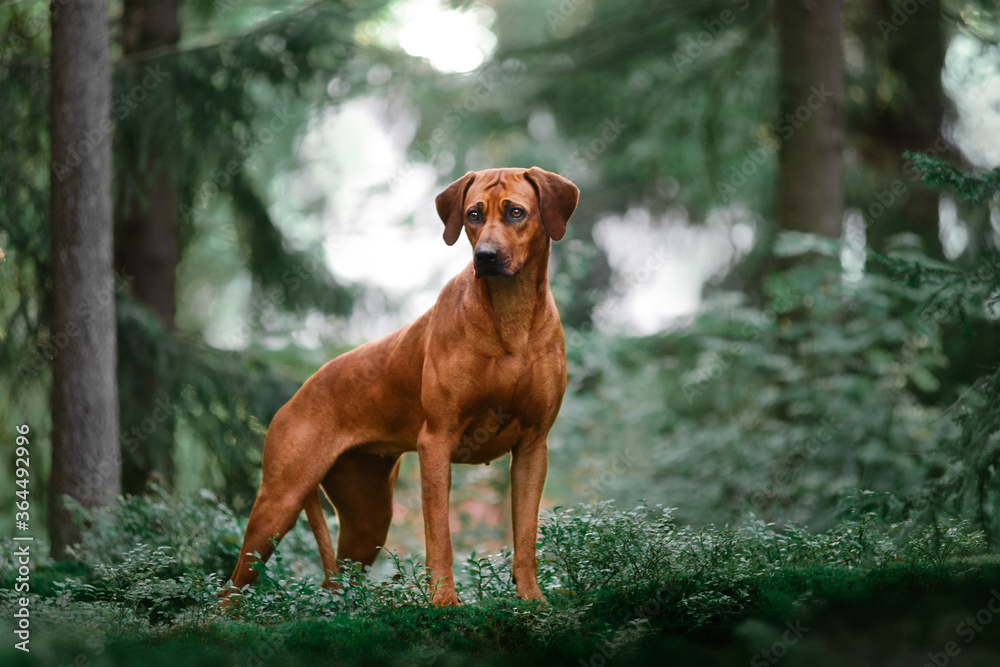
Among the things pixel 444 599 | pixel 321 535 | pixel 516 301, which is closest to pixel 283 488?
pixel 321 535

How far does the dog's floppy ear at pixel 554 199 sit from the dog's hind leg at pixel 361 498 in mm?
1811

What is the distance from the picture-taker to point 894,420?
338 inches

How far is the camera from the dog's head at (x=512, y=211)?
4090mm

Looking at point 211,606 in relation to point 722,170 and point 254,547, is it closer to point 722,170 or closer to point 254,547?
point 254,547

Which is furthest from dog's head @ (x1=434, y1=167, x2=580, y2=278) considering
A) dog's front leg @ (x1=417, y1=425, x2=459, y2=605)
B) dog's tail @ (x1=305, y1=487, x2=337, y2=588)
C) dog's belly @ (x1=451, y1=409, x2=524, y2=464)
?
dog's tail @ (x1=305, y1=487, x2=337, y2=588)

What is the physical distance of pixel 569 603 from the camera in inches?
163

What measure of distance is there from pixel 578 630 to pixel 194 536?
3.32m

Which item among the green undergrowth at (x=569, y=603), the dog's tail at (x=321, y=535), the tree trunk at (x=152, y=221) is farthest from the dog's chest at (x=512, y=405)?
the tree trunk at (x=152, y=221)

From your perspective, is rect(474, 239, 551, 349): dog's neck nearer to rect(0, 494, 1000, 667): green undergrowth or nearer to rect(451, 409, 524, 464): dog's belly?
rect(451, 409, 524, 464): dog's belly

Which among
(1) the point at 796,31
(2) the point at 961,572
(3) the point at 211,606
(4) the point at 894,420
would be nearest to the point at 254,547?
(3) the point at 211,606

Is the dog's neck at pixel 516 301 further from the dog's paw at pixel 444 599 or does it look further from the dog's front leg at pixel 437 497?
the dog's paw at pixel 444 599

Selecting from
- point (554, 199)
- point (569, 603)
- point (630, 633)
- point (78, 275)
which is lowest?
point (630, 633)

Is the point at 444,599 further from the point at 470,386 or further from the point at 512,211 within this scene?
the point at 512,211

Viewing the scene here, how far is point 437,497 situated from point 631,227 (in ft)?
35.2
